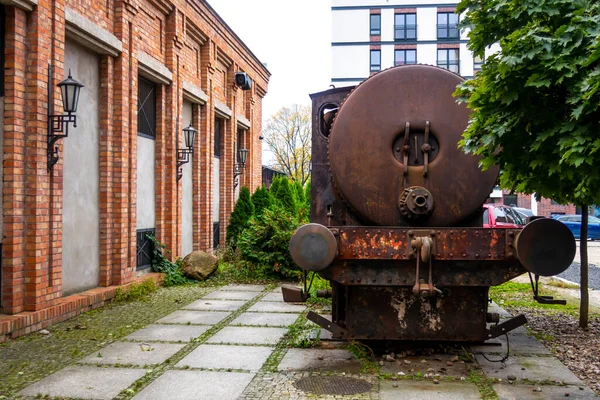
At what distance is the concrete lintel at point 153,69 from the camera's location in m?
10.4

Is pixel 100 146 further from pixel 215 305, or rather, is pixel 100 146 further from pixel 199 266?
pixel 199 266

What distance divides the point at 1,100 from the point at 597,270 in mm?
14676

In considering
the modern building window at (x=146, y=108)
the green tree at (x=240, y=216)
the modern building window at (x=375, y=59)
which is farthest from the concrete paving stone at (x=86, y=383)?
the modern building window at (x=375, y=59)

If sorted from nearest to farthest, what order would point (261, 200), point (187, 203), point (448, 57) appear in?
point (187, 203)
point (261, 200)
point (448, 57)

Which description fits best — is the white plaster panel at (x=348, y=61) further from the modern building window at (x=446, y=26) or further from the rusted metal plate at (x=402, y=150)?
the rusted metal plate at (x=402, y=150)

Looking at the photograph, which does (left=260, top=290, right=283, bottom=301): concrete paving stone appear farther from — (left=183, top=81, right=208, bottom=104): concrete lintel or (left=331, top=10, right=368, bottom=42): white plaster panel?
(left=331, top=10, right=368, bottom=42): white plaster panel

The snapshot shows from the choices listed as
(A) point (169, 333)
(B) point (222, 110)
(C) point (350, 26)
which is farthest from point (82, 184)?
(C) point (350, 26)

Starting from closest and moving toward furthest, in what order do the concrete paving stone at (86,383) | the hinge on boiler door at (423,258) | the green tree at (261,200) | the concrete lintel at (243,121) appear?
the concrete paving stone at (86,383) → the hinge on boiler door at (423,258) → the green tree at (261,200) → the concrete lintel at (243,121)

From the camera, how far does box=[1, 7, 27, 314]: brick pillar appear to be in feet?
22.0

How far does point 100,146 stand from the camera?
29.8 feet

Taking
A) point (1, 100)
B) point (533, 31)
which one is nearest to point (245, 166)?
point (1, 100)

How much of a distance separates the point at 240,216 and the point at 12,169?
948 cm

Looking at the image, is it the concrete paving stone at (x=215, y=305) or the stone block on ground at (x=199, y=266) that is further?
the stone block on ground at (x=199, y=266)

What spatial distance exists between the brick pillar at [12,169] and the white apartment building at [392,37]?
39.1 m
